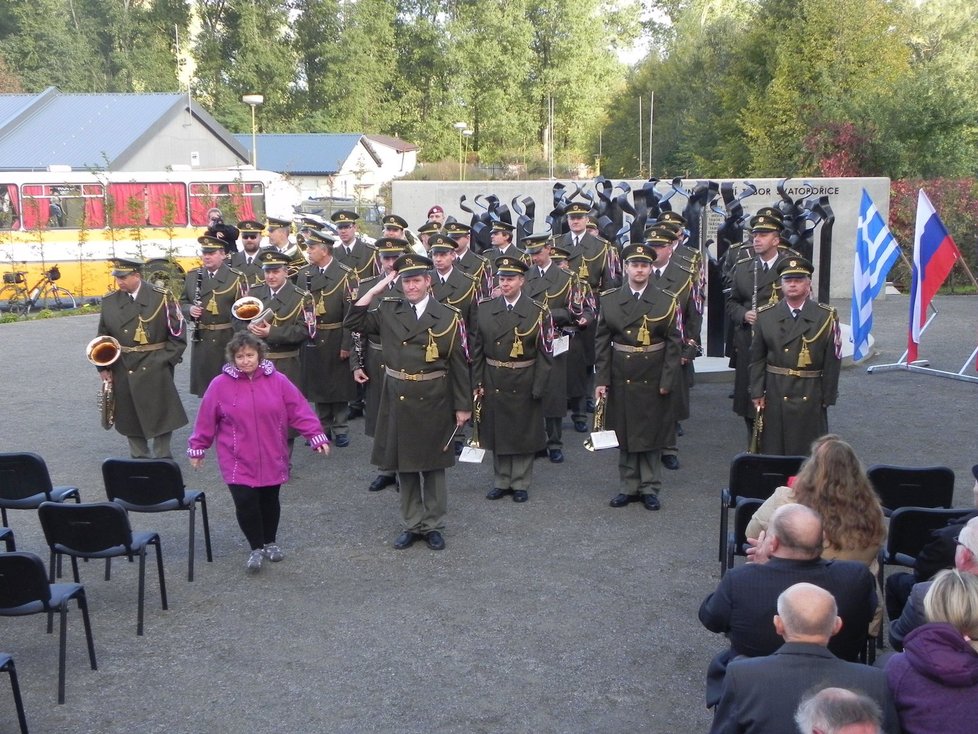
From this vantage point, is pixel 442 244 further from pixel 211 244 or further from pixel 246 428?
pixel 246 428

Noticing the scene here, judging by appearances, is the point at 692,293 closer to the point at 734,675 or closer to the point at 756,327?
the point at 756,327

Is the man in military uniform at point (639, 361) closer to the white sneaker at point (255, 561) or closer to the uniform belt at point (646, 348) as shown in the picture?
the uniform belt at point (646, 348)

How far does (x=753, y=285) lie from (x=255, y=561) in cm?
535

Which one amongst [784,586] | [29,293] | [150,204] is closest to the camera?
[784,586]

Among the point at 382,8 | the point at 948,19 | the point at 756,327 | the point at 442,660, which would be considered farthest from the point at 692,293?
the point at 382,8

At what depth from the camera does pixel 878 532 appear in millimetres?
4684

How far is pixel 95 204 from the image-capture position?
23719mm

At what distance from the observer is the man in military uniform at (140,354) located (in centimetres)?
898

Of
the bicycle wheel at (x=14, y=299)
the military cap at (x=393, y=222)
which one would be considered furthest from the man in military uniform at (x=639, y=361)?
the bicycle wheel at (x=14, y=299)

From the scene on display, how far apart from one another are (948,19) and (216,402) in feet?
156

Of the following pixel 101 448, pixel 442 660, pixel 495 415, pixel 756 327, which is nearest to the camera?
pixel 442 660

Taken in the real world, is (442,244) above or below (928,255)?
above

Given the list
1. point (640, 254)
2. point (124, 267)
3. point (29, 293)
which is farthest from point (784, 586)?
point (29, 293)

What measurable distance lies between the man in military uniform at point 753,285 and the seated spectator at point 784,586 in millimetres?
5516
